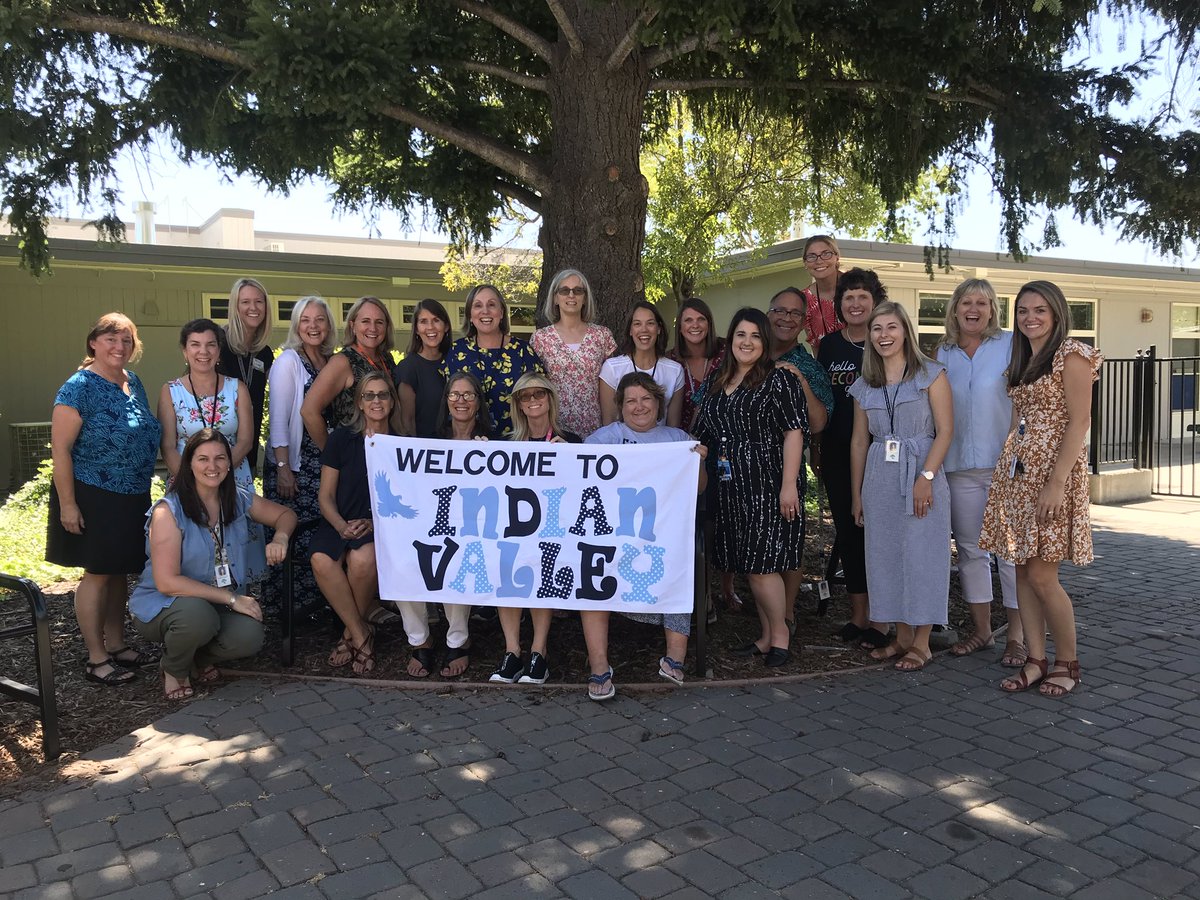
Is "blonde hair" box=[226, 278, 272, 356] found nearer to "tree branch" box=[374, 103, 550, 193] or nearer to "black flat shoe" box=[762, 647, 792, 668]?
"tree branch" box=[374, 103, 550, 193]

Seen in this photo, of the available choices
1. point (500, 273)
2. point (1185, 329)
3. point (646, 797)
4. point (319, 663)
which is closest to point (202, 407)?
point (319, 663)

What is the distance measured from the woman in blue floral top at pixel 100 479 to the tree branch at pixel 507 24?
3169mm

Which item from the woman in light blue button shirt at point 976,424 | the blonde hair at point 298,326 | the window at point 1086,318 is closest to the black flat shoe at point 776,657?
the woman in light blue button shirt at point 976,424

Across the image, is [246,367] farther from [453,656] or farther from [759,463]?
[759,463]

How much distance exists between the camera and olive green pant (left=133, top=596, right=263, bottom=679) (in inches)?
172

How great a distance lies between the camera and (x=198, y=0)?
5562 millimetres

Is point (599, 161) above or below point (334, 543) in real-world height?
above

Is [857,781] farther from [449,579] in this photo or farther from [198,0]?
[198,0]

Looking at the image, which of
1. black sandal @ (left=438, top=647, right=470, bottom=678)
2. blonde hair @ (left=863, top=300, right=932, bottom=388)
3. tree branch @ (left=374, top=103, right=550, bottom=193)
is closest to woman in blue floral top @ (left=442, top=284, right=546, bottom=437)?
black sandal @ (left=438, top=647, right=470, bottom=678)

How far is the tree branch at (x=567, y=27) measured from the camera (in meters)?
5.70

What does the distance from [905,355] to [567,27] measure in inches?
125

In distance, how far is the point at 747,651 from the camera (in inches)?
200

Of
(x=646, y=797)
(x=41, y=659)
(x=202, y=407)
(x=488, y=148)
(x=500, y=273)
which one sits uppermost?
(x=500, y=273)

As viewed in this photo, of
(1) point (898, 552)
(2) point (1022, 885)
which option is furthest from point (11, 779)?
(1) point (898, 552)
